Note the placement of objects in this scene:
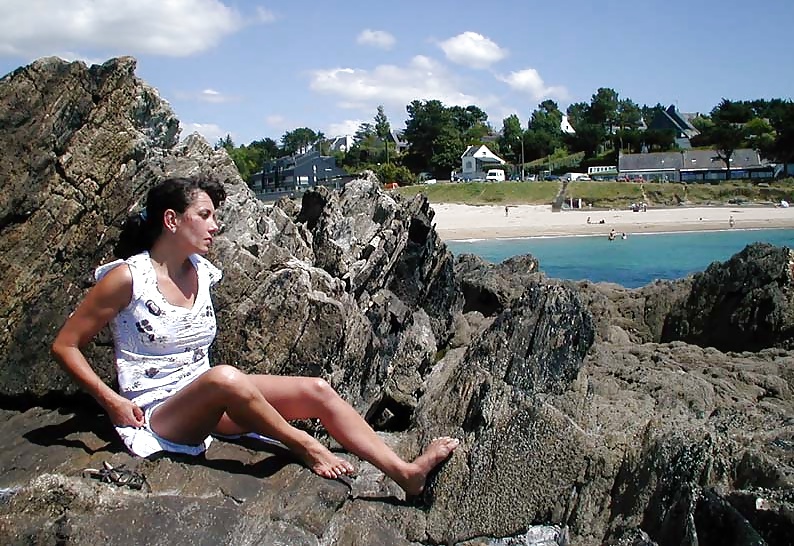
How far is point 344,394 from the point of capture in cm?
633

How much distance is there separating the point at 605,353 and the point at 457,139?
11243 cm

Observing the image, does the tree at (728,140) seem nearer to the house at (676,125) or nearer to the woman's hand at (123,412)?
the house at (676,125)

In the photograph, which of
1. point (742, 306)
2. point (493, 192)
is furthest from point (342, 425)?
point (493, 192)

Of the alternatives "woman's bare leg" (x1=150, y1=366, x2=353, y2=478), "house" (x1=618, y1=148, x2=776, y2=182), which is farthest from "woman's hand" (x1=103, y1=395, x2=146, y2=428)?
"house" (x1=618, y1=148, x2=776, y2=182)

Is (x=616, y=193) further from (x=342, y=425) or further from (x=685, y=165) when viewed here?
(x=342, y=425)

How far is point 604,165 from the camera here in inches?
4350

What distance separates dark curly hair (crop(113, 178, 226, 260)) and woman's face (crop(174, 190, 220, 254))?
3 centimetres

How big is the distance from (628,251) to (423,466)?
50.3 m

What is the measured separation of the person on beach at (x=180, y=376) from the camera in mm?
4535

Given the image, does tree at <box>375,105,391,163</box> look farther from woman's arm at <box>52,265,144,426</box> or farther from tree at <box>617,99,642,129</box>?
woman's arm at <box>52,265,144,426</box>

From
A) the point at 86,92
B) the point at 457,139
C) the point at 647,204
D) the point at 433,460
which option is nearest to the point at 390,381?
the point at 433,460

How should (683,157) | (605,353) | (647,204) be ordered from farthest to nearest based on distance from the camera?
(683,157) → (647,204) → (605,353)

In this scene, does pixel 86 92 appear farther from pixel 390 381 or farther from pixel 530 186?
pixel 530 186

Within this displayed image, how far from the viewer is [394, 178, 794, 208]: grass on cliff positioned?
3108 inches
